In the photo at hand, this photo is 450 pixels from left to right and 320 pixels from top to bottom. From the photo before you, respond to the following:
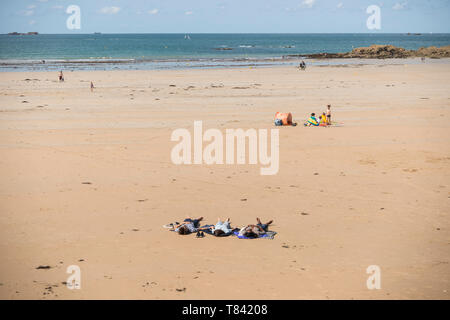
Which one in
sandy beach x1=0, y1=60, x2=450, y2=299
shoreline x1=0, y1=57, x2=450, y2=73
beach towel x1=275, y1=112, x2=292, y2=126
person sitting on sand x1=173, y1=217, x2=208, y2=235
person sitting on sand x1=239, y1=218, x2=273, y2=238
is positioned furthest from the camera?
shoreline x1=0, y1=57, x2=450, y2=73

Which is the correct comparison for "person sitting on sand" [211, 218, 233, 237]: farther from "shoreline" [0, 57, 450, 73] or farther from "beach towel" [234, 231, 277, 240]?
"shoreline" [0, 57, 450, 73]

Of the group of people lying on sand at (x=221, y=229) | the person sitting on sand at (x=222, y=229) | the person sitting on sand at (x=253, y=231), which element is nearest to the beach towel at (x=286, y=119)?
the group of people lying on sand at (x=221, y=229)

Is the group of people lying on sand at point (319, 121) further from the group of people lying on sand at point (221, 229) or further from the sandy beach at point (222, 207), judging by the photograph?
the group of people lying on sand at point (221, 229)

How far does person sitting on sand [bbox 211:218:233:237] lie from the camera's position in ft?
30.6

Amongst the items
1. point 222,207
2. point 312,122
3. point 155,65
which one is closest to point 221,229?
point 222,207

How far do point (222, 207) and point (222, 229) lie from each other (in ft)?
5.81

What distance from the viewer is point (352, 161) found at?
15125mm

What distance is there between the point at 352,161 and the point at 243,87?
20.4 metres

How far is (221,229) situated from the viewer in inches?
368

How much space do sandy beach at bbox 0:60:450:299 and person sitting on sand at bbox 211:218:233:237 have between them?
0.14 metres

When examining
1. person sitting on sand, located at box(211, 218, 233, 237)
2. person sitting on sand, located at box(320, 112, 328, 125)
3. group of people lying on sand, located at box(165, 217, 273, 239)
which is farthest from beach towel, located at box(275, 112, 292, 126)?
person sitting on sand, located at box(211, 218, 233, 237)

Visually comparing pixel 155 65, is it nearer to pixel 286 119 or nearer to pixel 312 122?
pixel 286 119

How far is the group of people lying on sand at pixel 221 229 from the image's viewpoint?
30.5 ft
